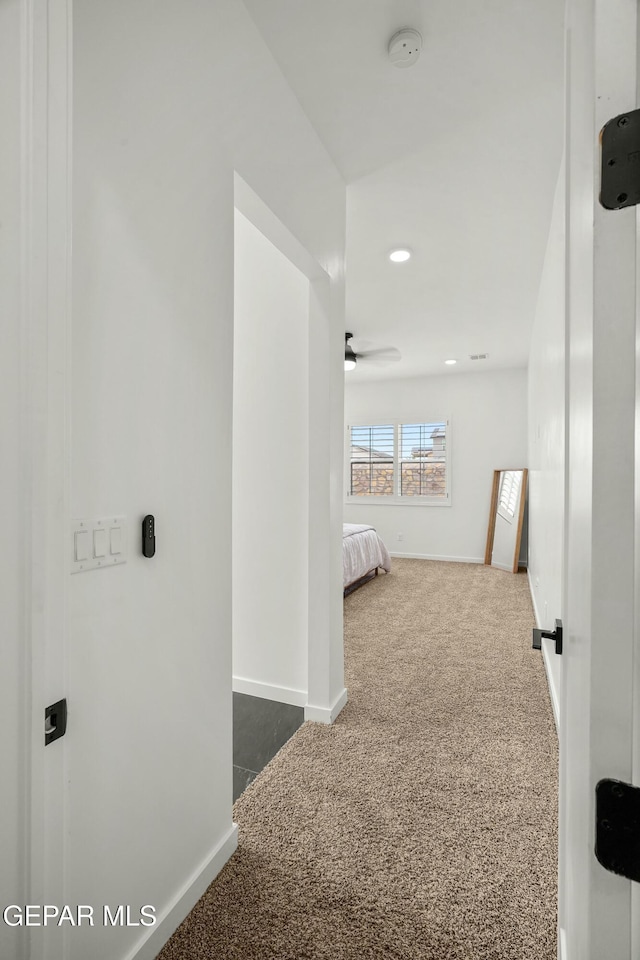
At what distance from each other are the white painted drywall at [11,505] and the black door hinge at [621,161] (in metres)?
0.80

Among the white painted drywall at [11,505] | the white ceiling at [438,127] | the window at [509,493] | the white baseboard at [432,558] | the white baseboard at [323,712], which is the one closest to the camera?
the white painted drywall at [11,505]

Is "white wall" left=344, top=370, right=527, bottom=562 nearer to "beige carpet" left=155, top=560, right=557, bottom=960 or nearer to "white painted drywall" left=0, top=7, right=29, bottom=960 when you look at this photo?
"beige carpet" left=155, top=560, right=557, bottom=960

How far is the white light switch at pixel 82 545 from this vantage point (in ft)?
3.32

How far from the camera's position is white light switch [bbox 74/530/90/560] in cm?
101

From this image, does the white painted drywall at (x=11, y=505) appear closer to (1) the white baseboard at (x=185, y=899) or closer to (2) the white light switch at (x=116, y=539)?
(2) the white light switch at (x=116, y=539)

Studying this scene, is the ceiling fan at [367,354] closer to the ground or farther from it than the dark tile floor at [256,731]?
farther from it

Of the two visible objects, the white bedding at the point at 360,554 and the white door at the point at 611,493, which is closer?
the white door at the point at 611,493

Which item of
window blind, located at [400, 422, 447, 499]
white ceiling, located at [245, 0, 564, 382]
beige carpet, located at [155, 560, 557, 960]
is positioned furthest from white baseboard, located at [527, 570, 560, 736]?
window blind, located at [400, 422, 447, 499]

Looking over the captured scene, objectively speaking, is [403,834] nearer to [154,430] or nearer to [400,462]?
[154,430]

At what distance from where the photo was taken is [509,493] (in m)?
6.36

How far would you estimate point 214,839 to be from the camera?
58.0 inches

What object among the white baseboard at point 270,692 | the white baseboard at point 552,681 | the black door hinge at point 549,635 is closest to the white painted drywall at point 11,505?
the black door hinge at point 549,635

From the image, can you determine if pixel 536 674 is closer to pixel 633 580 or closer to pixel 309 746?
pixel 309 746

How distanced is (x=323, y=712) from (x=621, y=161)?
242cm
